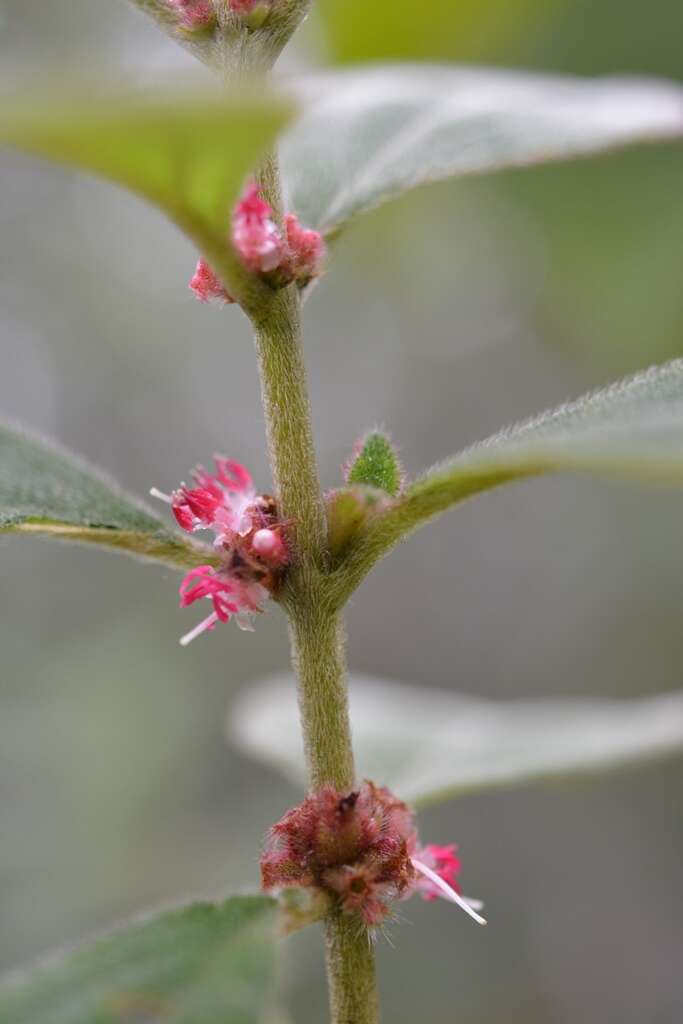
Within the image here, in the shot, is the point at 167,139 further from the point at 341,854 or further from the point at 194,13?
the point at 341,854

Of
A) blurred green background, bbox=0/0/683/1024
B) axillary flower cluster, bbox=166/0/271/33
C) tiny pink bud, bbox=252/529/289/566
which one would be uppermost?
blurred green background, bbox=0/0/683/1024

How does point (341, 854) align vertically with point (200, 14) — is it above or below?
below

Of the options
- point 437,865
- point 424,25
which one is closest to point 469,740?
point 437,865

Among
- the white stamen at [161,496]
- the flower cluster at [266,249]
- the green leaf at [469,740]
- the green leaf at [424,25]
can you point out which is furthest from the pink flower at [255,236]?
the green leaf at [424,25]

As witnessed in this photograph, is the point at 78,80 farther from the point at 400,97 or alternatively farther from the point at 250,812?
the point at 250,812

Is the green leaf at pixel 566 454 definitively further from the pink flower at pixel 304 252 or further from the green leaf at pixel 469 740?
the green leaf at pixel 469 740

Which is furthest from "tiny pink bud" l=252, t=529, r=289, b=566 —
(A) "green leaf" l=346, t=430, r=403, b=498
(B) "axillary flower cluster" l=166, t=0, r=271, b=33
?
(B) "axillary flower cluster" l=166, t=0, r=271, b=33

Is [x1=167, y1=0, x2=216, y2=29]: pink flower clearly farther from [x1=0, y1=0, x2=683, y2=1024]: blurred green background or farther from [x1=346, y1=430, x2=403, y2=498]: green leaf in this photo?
[x1=0, y1=0, x2=683, y2=1024]: blurred green background
